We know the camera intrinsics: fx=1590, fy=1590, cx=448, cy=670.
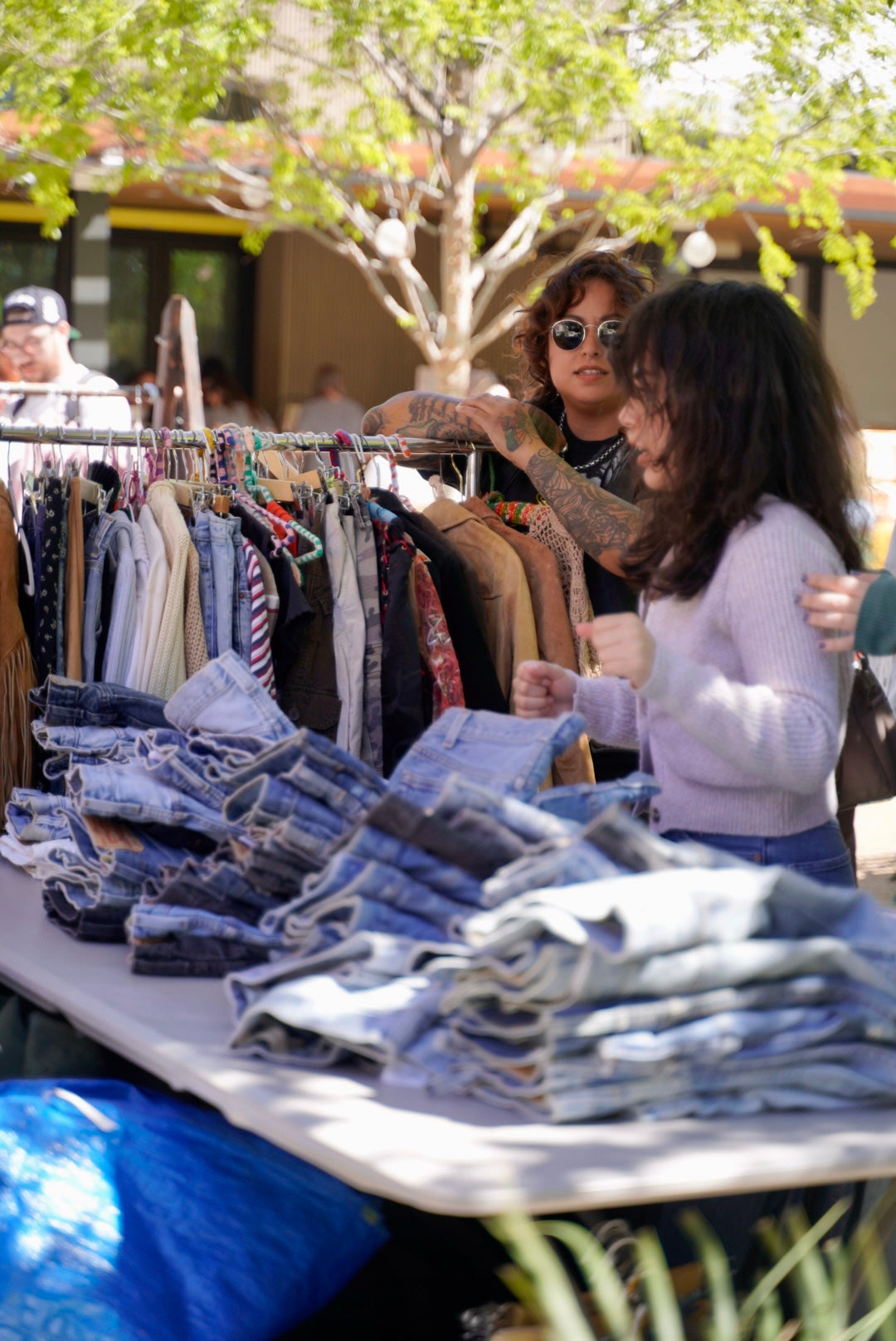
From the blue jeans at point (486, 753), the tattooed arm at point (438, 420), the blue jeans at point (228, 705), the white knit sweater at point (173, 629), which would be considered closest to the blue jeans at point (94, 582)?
the white knit sweater at point (173, 629)

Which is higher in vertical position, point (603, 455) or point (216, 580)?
point (603, 455)

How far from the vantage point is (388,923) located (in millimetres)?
2047

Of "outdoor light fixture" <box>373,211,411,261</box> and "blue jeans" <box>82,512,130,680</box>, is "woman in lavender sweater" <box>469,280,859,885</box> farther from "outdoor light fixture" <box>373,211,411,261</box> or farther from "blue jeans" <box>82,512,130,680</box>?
"outdoor light fixture" <box>373,211,411,261</box>

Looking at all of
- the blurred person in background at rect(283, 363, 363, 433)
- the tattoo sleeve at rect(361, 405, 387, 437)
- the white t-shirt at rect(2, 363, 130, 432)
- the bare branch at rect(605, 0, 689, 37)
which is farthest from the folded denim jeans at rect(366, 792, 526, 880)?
the blurred person in background at rect(283, 363, 363, 433)

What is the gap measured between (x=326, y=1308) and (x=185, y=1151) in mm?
377

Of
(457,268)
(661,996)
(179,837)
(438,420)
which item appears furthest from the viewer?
(457,268)

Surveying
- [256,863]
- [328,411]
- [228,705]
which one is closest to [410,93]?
[328,411]

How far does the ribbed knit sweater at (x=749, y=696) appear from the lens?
2.18 meters

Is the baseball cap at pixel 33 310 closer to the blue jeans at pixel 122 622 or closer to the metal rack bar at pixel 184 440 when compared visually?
the metal rack bar at pixel 184 440

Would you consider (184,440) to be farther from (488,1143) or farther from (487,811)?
(488,1143)

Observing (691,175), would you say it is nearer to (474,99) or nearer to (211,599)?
(474,99)

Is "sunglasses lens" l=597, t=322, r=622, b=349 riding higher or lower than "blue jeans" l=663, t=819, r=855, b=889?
higher

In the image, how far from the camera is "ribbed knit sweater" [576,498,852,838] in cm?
218

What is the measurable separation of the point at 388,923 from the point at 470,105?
9.63 meters
